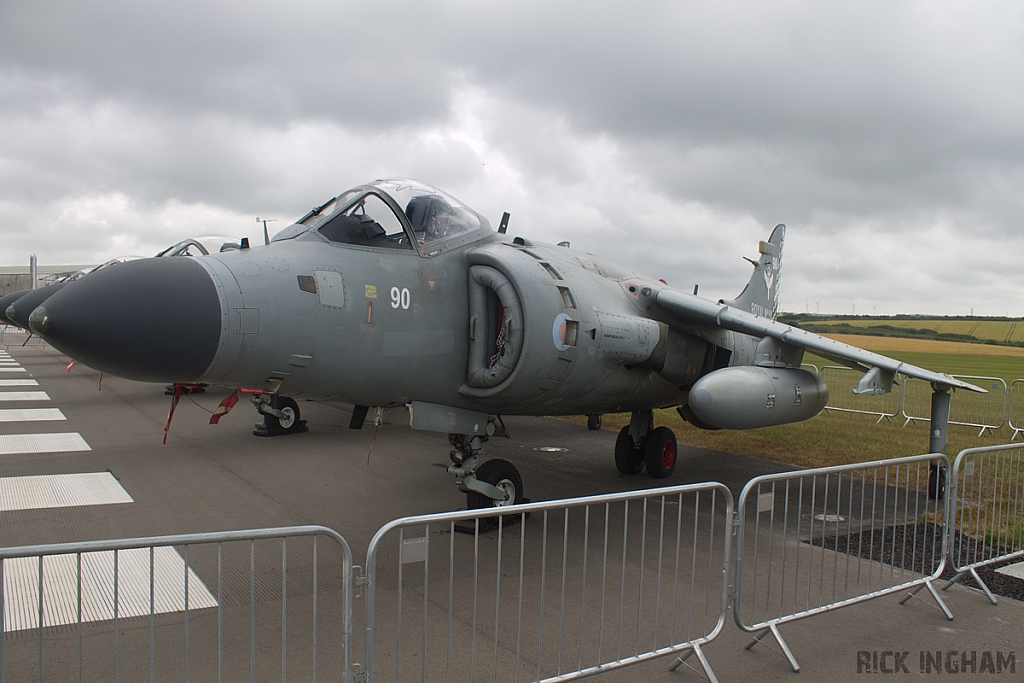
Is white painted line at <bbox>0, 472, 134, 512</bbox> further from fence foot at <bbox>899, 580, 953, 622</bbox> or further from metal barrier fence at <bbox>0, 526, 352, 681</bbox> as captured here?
fence foot at <bbox>899, 580, 953, 622</bbox>

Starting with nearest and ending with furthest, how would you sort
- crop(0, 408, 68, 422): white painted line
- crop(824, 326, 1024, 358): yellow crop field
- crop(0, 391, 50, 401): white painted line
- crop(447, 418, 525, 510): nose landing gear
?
crop(447, 418, 525, 510): nose landing gear, crop(0, 408, 68, 422): white painted line, crop(0, 391, 50, 401): white painted line, crop(824, 326, 1024, 358): yellow crop field

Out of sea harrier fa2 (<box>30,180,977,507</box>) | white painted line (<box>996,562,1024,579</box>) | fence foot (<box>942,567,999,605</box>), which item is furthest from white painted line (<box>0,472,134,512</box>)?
white painted line (<box>996,562,1024,579</box>)

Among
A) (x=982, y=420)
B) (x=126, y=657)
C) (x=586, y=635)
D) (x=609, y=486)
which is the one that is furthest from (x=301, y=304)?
(x=982, y=420)

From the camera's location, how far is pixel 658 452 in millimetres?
8711

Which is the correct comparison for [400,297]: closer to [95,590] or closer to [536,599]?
[536,599]

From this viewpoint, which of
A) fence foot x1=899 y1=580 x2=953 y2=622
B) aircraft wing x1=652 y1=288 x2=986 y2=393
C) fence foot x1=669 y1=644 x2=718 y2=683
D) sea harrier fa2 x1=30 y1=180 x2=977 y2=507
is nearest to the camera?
fence foot x1=669 y1=644 x2=718 y2=683

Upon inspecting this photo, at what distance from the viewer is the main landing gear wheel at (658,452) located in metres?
8.72

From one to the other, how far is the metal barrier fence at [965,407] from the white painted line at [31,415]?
53.7 ft

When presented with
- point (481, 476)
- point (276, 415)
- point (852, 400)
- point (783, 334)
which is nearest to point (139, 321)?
point (481, 476)

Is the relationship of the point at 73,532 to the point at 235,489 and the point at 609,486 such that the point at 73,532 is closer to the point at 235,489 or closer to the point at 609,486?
the point at 235,489

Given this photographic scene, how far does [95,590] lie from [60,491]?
307 centimetres

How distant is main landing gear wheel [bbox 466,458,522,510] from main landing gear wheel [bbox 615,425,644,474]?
3.20m

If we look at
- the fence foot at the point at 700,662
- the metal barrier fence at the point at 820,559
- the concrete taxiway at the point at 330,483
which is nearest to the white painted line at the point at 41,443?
the concrete taxiway at the point at 330,483

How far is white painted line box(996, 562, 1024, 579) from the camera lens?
5.22 meters
